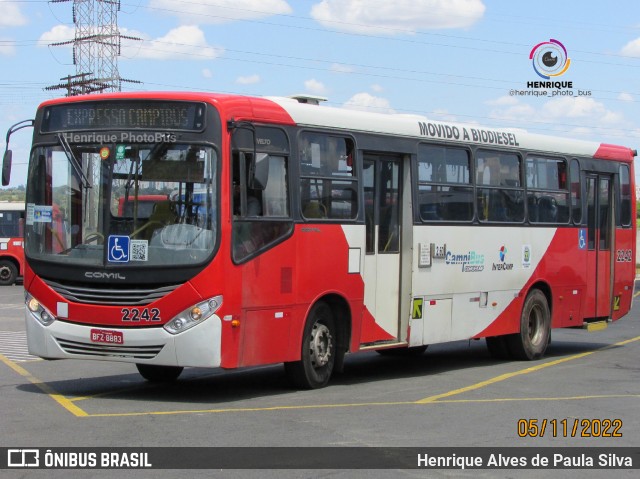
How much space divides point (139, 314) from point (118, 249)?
27.9 inches

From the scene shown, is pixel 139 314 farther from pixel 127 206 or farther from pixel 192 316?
pixel 127 206

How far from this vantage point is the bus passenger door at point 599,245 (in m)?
18.3

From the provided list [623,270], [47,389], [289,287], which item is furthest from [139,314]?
[623,270]

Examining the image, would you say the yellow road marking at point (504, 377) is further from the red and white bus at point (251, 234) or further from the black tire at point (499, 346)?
the red and white bus at point (251, 234)

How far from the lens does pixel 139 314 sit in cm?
1113

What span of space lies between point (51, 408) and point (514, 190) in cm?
829

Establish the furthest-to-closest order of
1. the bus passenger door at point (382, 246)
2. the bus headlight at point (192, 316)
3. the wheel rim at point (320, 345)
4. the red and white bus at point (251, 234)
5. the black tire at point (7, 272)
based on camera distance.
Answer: the black tire at point (7, 272) → the bus passenger door at point (382, 246) → the wheel rim at point (320, 345) → the red and white bus at point (251, 234) → the bus headlight at point (192, 316)

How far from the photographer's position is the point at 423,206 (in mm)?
14422

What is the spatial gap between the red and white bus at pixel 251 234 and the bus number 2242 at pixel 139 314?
0.04 ft

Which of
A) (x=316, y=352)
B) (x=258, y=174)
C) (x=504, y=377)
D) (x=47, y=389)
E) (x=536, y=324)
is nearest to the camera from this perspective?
(x=258, y=174)

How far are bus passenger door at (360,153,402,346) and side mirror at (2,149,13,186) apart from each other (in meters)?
4.21

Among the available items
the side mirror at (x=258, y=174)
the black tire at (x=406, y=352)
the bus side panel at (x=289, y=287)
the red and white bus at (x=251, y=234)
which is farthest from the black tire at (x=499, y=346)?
the side mirror at (x=258, y=174)

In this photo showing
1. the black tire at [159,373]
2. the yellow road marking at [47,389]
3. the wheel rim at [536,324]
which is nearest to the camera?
the yellow road marking at [47,389]

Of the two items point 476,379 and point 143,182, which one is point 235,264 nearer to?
point 143,182
